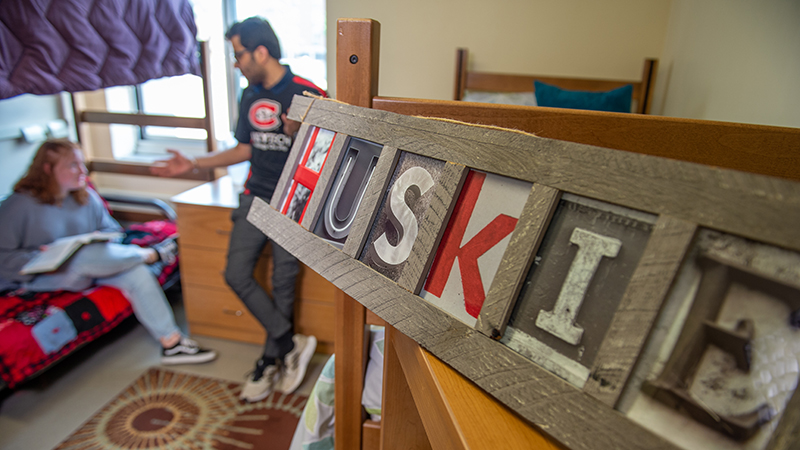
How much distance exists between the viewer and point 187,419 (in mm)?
1556

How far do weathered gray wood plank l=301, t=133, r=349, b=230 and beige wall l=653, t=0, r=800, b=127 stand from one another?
3.10 feet

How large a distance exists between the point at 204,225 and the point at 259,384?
755 mm

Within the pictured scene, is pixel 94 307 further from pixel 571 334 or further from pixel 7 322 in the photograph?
pixel 571 334

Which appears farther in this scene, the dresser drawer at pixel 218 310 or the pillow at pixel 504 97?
the dresser drawer at pixel 218 310

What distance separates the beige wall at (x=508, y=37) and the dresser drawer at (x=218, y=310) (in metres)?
1.27

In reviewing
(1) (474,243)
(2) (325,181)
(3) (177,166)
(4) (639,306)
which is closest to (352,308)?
(2) (325,181)

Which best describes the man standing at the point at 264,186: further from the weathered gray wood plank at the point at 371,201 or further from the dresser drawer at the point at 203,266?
the weathered gray wood plank at the point at 371,201

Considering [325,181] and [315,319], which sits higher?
[325,181]

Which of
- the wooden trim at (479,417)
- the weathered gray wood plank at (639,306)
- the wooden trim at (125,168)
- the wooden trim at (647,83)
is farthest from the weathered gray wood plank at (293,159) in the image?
Result: the wooden trim at (125,168)

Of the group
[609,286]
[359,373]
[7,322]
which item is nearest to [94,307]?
[7,322]

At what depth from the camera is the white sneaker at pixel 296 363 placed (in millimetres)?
1743

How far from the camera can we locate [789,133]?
1.32 feet

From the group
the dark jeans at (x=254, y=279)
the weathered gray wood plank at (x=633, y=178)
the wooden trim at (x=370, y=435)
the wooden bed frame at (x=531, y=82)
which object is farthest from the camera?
the wooden bed frame at (x=531, y=82)

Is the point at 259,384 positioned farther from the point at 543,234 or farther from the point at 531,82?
the point at 531,82
